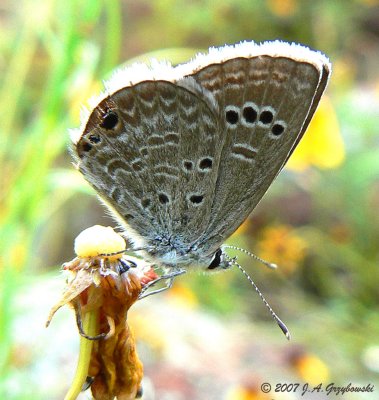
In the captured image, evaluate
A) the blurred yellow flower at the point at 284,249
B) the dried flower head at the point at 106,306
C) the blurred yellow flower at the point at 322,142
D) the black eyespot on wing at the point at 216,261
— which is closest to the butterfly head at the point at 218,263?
the black eyespot on wing at the point at 216,261

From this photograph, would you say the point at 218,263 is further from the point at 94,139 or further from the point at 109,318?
the point at 109,318

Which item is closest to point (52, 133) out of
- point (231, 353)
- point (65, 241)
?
point (231, 353)

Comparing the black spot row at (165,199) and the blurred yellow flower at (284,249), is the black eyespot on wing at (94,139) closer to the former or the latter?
the black spot row at (165,199)

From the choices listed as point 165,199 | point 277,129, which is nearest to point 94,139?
point 165,199

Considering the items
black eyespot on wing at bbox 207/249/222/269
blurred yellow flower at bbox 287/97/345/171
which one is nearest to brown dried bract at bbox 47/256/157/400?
black eyespot on wing at bbox 207/249/222/269

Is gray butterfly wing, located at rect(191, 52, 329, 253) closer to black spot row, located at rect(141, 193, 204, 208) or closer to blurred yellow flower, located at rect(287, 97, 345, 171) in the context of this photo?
black spot row, located at rect(141, 193, 204, 208)
